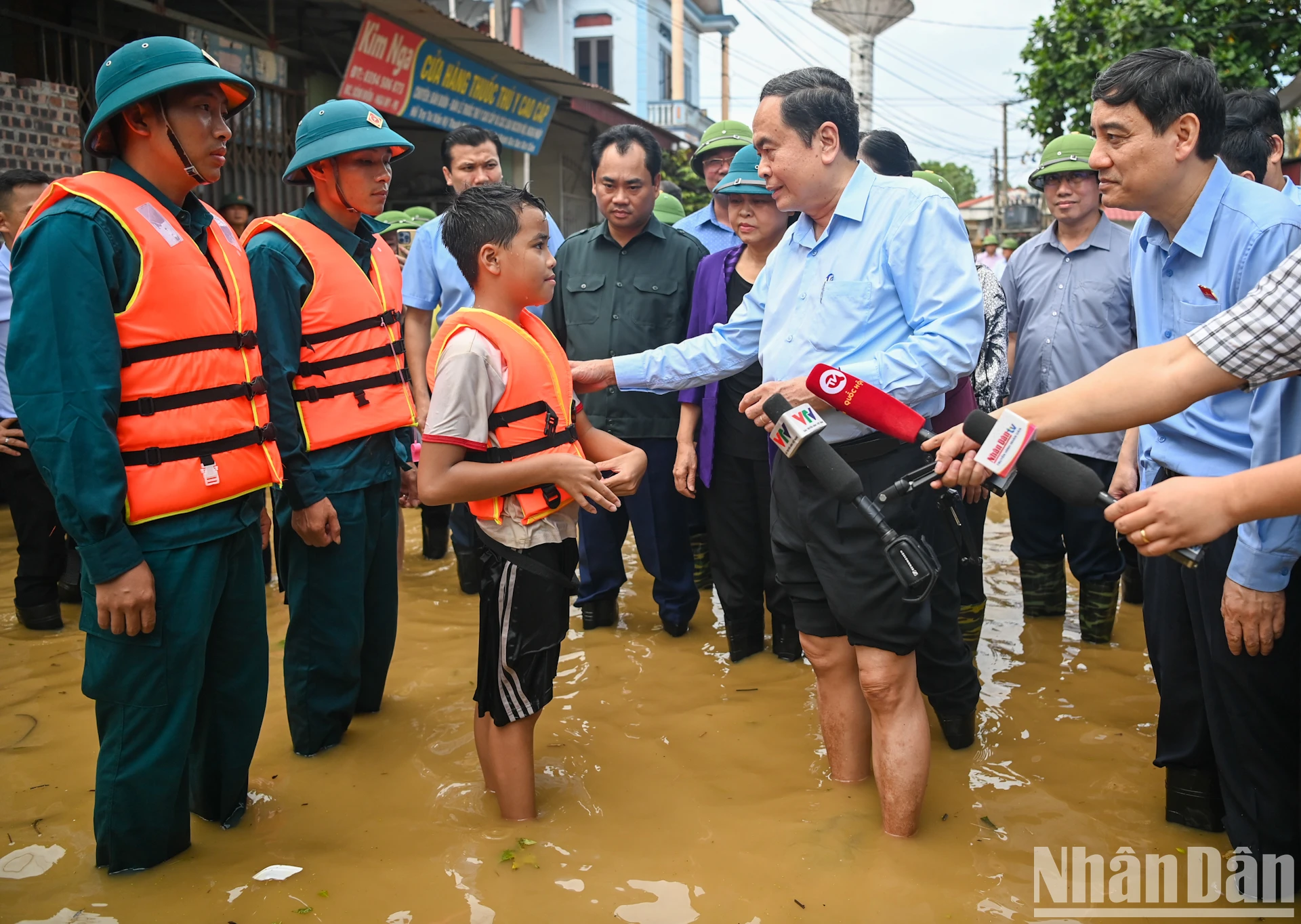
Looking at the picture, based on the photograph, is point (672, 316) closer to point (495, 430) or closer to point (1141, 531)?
point (495, 430)

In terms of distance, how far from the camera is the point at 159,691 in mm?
2762

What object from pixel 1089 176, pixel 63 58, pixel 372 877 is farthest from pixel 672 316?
pixel 63 58

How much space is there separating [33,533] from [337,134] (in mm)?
2920

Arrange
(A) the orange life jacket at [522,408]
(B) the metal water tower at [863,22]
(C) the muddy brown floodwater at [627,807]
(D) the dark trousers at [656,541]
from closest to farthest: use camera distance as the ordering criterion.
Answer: (C) the muddy brown floodwater at [627,807] → (A) the orange life jacket at [522,408] → (D) the dark trousers at [656,541] → (B) the metal water tower at [863,22]

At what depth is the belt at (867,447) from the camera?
2.99 metres

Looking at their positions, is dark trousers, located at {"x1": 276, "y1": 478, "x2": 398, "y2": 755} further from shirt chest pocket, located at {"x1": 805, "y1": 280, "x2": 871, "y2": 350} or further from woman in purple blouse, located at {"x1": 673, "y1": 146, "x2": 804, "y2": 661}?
shirt chest pocket, located at {"x1": 805, "y1": 280, "x2": 871, "y2": 350}

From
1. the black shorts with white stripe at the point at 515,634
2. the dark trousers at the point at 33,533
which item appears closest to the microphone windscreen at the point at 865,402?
the black shorts with white stripe at the point at 515,634

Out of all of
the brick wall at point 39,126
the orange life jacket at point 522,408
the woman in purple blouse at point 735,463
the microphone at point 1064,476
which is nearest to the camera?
the microphone at point 1064,476

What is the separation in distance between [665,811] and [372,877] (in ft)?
3.08

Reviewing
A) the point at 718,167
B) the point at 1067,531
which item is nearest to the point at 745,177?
the point at 718,167

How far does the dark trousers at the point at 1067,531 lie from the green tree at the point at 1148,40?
6.07 meters

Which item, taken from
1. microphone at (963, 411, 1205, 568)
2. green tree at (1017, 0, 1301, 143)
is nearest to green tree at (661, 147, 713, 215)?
green tree at (1017, 0, 1301, 143)

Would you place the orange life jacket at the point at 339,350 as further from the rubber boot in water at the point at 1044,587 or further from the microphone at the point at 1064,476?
the rubber boot in water at the point at 1044,587

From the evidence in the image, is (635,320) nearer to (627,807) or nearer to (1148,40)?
(627,807)
